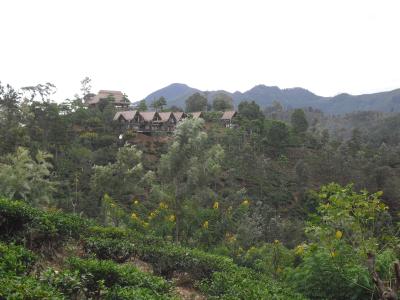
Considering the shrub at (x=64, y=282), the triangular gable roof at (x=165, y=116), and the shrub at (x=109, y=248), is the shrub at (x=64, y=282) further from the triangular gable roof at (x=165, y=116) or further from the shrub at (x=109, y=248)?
the triangular gable roof at (x=165, y=116)

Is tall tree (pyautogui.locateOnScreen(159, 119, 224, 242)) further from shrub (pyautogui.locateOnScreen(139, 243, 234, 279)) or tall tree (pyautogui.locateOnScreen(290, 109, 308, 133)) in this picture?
tall tree (pyautogui.locateOnScreen(290, 109, 308, 133))

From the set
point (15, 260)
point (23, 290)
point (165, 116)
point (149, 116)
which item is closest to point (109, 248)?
point (15, 260)

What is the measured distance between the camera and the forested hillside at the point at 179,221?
554 centimetres

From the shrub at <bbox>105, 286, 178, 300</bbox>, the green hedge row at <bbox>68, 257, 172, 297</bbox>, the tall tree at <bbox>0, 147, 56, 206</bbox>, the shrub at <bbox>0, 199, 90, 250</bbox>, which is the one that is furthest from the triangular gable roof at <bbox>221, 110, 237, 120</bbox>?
the shrub at <bbox>105, 286, 178, 300</bbox>

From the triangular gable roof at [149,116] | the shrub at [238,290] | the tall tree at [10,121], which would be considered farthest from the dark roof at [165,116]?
the shrub at [238,290]

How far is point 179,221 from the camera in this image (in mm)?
13859

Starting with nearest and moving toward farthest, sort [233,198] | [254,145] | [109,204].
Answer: [109,204], [233,198], [254,145]

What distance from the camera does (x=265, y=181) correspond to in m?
33.5

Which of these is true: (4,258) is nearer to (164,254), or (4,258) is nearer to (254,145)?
(164,254)

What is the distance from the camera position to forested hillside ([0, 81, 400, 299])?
18.2ft

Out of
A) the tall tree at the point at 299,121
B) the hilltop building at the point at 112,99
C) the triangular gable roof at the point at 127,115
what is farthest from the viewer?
the tall tree at the point at 299,121

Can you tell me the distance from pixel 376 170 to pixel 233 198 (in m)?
15.2

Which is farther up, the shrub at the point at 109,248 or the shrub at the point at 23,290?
the shrub at the point at 23,290

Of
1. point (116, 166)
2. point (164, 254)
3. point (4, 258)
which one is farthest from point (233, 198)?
point (4, 258)
